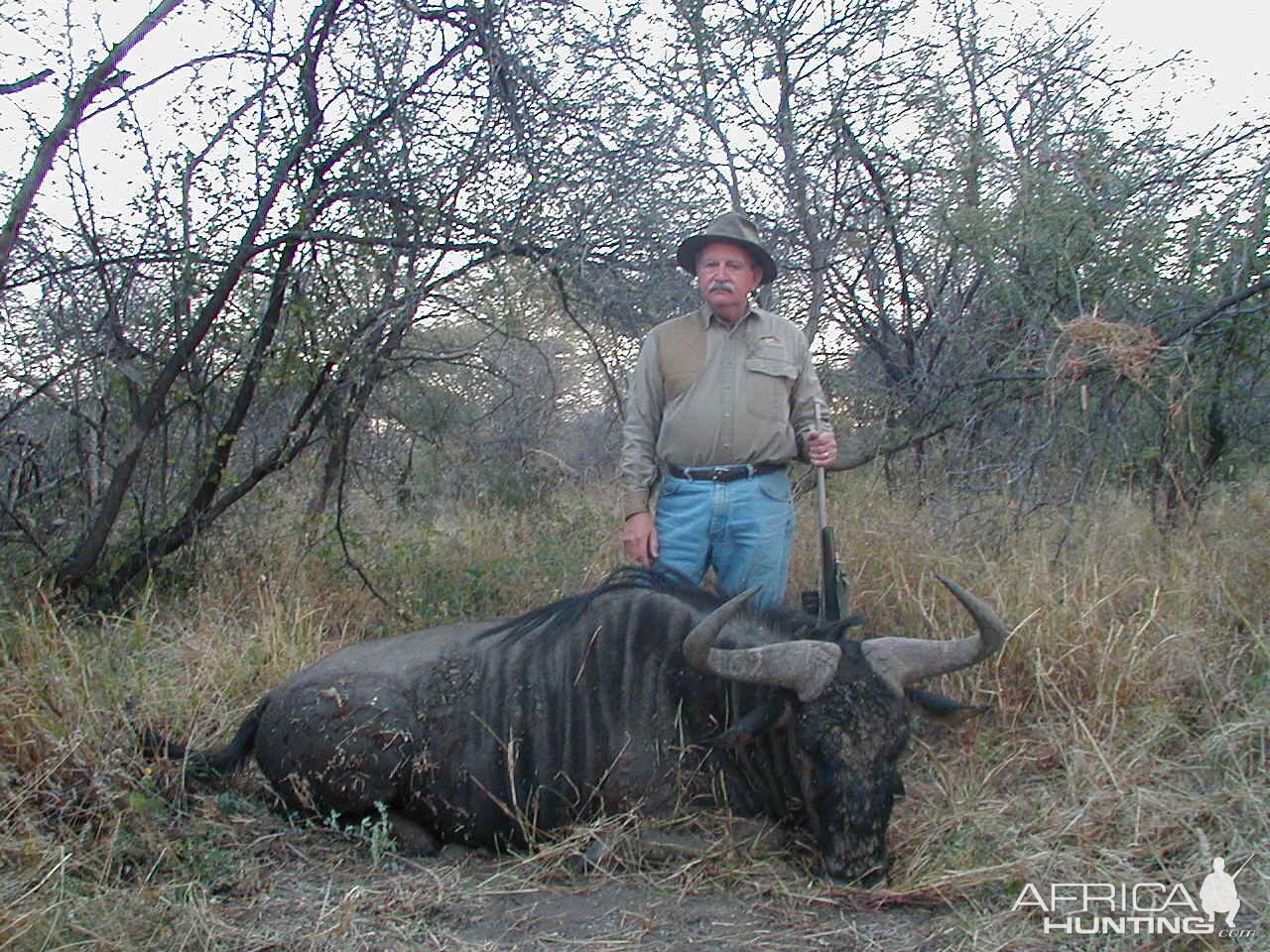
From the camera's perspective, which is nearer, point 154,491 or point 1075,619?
point 1075,619

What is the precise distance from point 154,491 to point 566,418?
6817 millimetres

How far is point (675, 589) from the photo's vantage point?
13.3ft

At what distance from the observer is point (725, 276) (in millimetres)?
4527

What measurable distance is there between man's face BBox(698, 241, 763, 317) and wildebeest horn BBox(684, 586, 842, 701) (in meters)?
1.53

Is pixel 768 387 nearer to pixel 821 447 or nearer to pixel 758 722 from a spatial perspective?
pixel 821 447

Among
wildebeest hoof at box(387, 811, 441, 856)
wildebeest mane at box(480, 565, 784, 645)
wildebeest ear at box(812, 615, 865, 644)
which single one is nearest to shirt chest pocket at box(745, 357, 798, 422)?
wildebeest mane at box(480, 565, 784, 645)

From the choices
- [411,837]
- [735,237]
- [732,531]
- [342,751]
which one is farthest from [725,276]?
[411,837]

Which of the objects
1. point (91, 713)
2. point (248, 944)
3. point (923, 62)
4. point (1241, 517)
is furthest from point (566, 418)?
point (248, 944)

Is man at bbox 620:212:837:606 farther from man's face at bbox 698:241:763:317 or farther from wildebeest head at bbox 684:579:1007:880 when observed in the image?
wildebeest head at bbox 684:579:1007:880

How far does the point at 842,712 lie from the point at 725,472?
130 cm

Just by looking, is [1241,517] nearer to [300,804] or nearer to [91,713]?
[300,804]

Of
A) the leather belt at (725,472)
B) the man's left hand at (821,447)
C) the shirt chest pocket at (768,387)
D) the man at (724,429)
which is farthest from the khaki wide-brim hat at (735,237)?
the leather belt at (725,472)

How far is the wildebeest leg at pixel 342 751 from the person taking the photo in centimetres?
377

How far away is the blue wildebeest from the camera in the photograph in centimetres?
349
